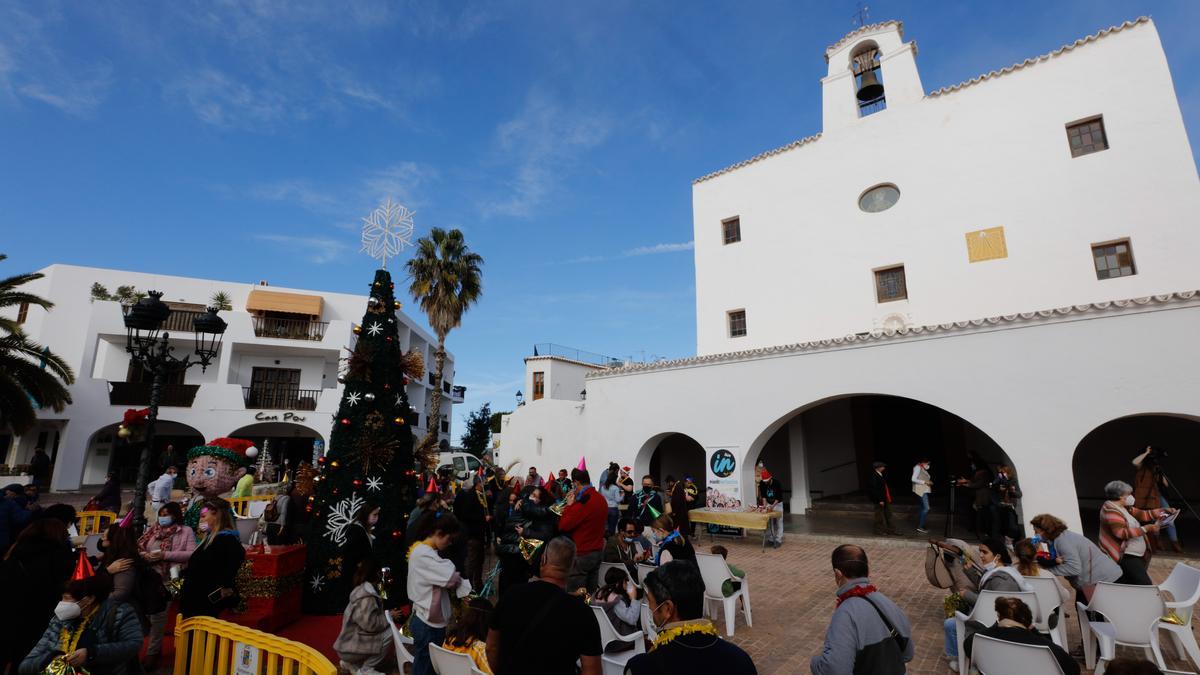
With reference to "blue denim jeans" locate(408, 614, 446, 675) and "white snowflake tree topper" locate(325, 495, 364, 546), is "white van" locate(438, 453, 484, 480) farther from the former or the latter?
"blue denim jeans" locate(408, 614, 446, 675)

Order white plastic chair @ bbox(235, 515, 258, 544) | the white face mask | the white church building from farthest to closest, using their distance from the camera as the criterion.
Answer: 1. the white church building
2. white plastic chair @ bbox(235, 515, 258, 544)
3. the white face mask

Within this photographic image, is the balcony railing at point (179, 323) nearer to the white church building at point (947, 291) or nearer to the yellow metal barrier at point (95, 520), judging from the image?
the yellow metal barrier at point (95, 520)

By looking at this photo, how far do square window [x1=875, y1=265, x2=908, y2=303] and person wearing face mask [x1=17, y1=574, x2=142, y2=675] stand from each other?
15.9 m

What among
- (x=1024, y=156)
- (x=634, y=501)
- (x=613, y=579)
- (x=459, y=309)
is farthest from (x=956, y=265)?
(x=459, y=309)

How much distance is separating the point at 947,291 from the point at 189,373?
91.8 feet

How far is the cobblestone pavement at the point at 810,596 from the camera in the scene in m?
5.31

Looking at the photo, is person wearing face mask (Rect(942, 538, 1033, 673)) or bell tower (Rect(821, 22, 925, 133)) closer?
person wearing face mask (Rect(942, 538, 1033, 673))

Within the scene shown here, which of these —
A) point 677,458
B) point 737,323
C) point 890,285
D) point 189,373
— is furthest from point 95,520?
point 890,285

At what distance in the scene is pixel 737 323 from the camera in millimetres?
17125

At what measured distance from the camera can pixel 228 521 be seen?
194 inches

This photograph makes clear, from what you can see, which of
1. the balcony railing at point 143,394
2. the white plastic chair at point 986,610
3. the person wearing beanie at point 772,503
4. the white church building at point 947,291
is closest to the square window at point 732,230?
the white church building at point 947,291

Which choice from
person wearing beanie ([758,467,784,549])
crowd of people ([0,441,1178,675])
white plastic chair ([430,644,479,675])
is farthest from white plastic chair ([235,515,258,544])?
person wearing beanie ([758,467,784,549])

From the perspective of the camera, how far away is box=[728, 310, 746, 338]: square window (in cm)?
1692

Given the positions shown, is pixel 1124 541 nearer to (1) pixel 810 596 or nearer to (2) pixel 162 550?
(1) pixel 810 596
